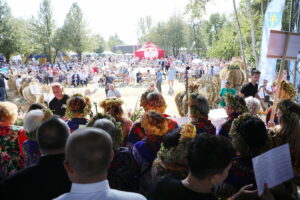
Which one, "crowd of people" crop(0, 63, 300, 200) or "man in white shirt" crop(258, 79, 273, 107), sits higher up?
"crowd of people" crop(0, 63, 300, 200)

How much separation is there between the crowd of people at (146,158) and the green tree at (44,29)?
46.9 meters

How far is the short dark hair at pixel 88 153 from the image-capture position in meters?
1.44

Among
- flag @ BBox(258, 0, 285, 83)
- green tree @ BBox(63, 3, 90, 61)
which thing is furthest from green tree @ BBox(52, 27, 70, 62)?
flag @ BBox(258, 0, 285, 83)

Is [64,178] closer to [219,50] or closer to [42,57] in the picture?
[219,50]

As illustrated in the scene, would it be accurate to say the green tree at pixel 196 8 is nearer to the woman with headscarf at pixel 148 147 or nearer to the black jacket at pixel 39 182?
the woman with headscarf at pixel 148 147

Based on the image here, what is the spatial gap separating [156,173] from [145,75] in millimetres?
21833

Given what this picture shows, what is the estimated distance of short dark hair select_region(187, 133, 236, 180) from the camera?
157 cm

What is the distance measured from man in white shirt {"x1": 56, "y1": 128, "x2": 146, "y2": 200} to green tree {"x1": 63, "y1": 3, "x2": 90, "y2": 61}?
49543 mm

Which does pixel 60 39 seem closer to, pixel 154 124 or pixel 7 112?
pixel 7 112

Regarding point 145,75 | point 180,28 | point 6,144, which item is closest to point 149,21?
point 180,28

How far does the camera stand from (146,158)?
276cm

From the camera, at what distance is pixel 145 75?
2386cm

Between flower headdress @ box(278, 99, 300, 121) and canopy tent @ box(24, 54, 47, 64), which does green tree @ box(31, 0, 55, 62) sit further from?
flower headdress @ box(278, 99, 300, 121)

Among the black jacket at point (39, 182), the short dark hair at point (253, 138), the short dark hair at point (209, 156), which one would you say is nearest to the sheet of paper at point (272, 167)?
the short dark hair at point (209, 156)
